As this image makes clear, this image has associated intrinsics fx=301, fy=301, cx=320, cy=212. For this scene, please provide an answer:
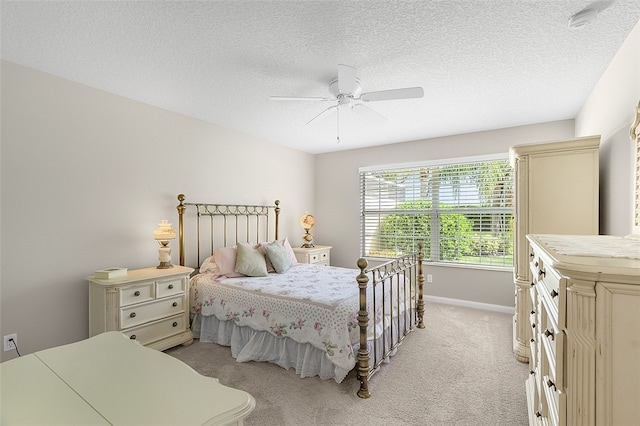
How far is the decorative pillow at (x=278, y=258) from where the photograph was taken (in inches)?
147

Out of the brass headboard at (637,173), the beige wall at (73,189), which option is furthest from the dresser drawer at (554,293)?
the beige wall at (73,189)

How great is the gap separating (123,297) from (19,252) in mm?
853

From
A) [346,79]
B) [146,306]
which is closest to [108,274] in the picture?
[146,306]

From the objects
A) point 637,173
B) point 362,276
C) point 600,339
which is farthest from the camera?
point 362,276

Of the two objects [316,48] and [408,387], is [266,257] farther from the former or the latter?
[316,48]

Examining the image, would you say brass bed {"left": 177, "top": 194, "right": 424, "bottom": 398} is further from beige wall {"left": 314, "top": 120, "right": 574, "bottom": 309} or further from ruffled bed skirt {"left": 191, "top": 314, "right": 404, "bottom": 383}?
beige wall {"left": 314, "top": 120, "right": 574, "bottom": 309}

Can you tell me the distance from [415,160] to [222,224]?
3108 mm

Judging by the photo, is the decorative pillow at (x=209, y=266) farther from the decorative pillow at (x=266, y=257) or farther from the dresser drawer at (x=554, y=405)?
the dresser drawer at (x=554, y=405)

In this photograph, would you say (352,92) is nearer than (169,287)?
Yes

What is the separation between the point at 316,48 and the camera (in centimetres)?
217

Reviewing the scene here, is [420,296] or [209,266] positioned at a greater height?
[209,266]

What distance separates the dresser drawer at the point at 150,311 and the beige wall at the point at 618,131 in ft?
12.5

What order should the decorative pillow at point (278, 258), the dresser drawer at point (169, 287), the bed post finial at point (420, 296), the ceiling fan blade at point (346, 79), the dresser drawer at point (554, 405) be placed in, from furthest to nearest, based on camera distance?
1. the decorative pillow at point (278, 258)
2. the bed post finial at point (420, 296)
3. the dresser drawer at point (169, 287)
4. the ceiling fan blade at point (346, 79)
5. the dresser drawer at point (554, 405)

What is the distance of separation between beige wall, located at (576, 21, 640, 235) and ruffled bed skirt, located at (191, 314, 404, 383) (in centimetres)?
204
